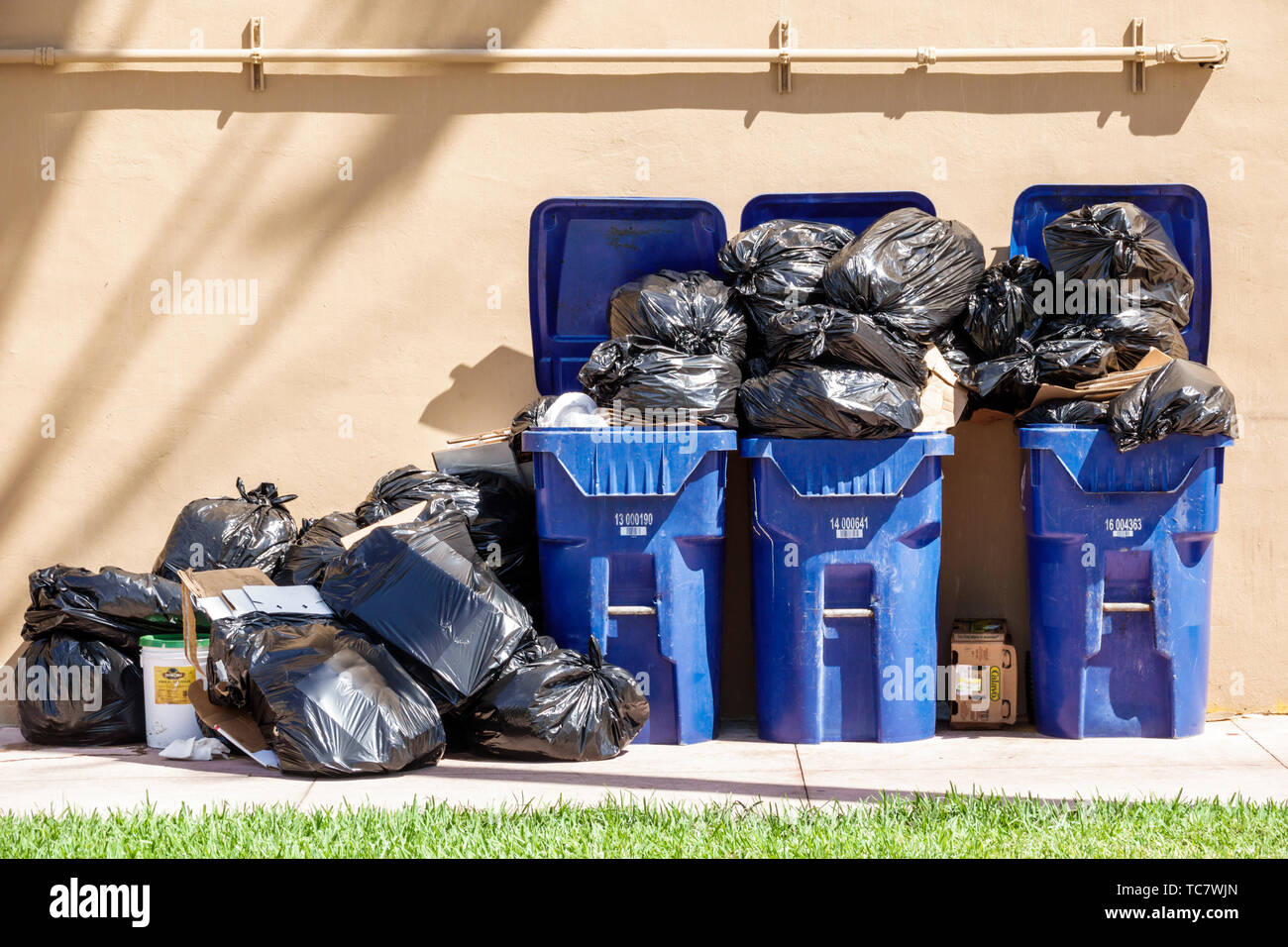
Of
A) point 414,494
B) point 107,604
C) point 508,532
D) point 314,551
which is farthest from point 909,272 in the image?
point 107,604

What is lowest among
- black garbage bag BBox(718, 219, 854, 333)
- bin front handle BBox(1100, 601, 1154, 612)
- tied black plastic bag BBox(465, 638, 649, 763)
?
tied black plastic bag BBox(465, 638, 649, 763)

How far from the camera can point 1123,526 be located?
450cm

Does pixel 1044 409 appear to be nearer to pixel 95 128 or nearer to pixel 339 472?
pixel 339 472

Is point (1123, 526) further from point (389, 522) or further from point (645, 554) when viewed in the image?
point (389, 522)

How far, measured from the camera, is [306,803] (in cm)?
369

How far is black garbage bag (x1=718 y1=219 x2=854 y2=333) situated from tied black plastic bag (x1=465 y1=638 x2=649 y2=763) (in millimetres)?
1345

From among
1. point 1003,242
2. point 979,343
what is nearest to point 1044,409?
point 979,343

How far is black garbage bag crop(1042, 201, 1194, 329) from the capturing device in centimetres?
462

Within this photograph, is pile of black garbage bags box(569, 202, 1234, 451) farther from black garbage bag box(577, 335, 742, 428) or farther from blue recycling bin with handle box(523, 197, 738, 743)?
blue recycling bin with handle box(523, 197, 738, 743)

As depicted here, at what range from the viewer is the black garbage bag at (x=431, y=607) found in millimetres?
4254

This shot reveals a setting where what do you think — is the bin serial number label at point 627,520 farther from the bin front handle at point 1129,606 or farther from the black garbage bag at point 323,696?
the bin front handle at point 1129,606

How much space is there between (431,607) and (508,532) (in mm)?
590

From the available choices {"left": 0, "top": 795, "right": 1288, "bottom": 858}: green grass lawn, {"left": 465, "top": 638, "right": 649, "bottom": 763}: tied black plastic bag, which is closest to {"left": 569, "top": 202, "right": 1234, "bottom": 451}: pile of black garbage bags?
{"left": 465, "top": 638, "right": 649, "bottom": 763}: tied black plastic bag

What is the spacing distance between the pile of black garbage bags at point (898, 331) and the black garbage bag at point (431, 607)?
2.12 ft
